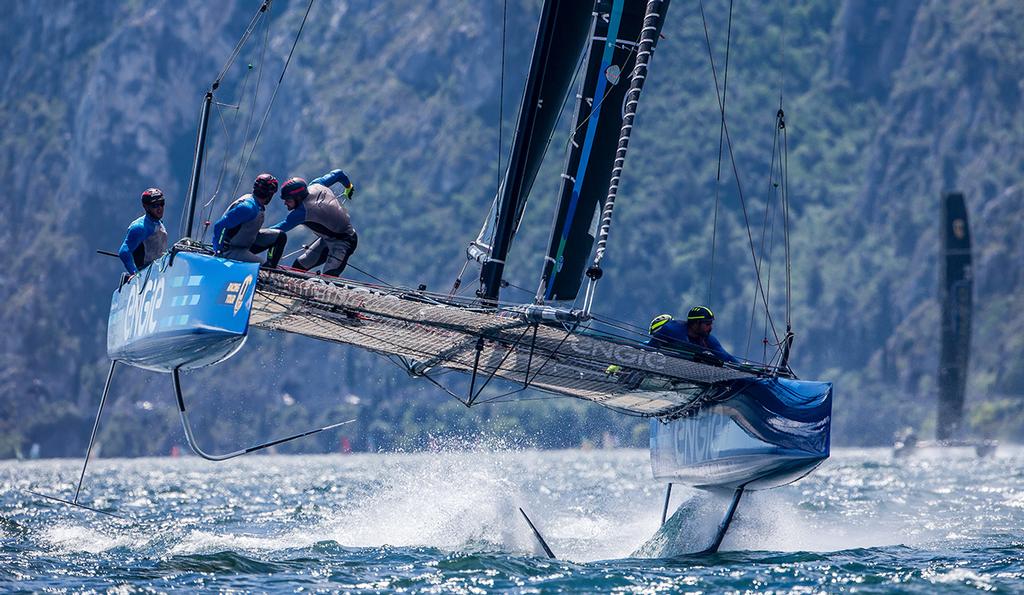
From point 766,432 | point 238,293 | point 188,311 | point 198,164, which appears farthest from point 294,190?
point 766,432

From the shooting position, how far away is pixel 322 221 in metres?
12.0

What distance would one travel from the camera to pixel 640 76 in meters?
11.8

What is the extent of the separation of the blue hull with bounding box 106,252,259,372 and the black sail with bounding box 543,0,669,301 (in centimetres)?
315

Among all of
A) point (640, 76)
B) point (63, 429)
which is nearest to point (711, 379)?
point (640, 76)

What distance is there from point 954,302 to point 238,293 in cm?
4923

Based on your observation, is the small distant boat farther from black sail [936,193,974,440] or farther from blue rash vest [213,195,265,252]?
blue rash vest [213,195,265,252]

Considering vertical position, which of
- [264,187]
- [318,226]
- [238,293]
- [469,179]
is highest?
[469,179]

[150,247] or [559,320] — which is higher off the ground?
[150,247]

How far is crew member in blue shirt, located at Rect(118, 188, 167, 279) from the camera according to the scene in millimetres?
12109

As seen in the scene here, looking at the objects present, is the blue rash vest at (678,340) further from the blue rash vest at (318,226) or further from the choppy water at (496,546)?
the blue rash vest at (318,226)

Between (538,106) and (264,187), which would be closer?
(264,187)

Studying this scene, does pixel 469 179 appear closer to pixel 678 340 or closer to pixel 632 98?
pixel 632 98

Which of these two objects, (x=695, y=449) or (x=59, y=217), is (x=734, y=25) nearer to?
(x=59, y=217)

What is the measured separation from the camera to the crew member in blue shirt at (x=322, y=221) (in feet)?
38.1
